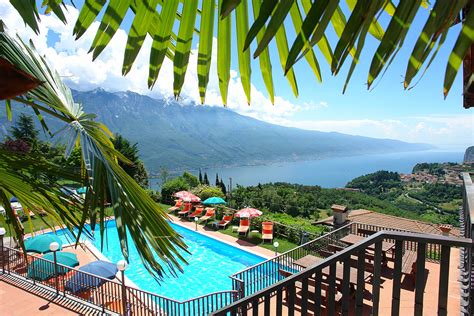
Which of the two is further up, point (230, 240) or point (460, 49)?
point (460, 49)

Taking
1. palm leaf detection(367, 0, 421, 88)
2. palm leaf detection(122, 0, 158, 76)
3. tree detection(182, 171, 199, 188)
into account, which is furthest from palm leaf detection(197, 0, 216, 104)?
tree detection(182, 171, 199, 188)

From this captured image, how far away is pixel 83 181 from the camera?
1.77 metres

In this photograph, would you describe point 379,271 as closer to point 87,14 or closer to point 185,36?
point 185,36

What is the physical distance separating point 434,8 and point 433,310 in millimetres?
5242

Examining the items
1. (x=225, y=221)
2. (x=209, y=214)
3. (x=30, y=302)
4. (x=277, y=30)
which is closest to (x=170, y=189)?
(x=209, y=214)

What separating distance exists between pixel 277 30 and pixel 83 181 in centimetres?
164

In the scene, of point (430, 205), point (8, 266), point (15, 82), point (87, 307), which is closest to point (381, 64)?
point (15, 82)

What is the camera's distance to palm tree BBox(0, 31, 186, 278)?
156 centimetres

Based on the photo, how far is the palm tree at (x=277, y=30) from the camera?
457 millimetres

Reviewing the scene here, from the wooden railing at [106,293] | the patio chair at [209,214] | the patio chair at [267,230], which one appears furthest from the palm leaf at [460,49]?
the patio chair at [209,214]

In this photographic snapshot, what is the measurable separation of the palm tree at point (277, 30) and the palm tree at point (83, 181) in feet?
3.21

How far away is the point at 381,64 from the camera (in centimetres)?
50

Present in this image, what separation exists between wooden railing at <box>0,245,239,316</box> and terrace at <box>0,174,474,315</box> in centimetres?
2

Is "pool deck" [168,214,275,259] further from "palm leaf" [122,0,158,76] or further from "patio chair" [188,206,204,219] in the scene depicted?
"palm leaf" [122,0,158,76]
